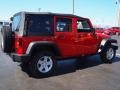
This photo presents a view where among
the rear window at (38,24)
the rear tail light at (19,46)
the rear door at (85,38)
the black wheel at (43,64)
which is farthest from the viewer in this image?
the rear door at (85,38)

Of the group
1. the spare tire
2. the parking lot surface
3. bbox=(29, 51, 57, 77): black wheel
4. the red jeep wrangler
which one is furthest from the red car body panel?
the parking lot surface

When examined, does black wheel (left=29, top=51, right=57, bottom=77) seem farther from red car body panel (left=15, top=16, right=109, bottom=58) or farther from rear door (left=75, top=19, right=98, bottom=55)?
rear door (left=75, top=19, right=98, bottom=55)

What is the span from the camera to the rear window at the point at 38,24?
22.2ft

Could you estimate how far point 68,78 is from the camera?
22.6 ft

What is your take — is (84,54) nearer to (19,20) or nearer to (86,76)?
(86,76)

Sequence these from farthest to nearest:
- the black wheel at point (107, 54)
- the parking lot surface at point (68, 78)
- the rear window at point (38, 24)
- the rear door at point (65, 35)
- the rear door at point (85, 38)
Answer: the black wheel at point (107, 54), the rear door at point (85, 38), the rear door at point (65, 35), the rear window at point (38, 24), the parking lot surface at point (68, 78)

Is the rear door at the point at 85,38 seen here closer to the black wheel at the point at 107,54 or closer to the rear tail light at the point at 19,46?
the black wheel at the point at 107,54

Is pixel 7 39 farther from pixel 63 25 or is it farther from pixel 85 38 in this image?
pixel 85 38

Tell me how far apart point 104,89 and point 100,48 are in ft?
11.6

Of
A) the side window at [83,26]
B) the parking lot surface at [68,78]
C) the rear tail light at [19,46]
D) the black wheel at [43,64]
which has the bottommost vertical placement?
the parking lot surface at [68,78]

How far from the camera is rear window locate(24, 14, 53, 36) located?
675 cm

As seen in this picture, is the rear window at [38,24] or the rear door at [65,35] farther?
the rear door at [65,35]

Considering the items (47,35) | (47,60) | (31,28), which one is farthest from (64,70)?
(31,28)

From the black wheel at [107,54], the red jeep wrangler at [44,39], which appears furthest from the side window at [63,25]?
the black wheel at [107,54]
